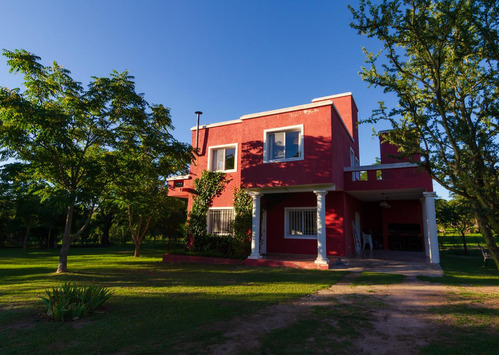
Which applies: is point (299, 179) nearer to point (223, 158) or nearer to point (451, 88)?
point (223, 158)

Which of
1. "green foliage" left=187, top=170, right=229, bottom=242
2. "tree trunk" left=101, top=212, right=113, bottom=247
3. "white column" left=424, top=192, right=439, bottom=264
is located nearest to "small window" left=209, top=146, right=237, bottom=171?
"green foliage" left=187, top=170, right=229, bottom=242

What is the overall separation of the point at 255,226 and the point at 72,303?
26.2 feet

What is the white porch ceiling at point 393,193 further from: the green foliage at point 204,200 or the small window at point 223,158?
the green foliage at point 204,200

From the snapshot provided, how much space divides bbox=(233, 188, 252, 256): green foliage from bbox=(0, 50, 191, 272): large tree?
13.2ft

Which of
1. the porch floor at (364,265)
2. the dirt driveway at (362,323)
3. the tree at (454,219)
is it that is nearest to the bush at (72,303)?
the dirt driveway at (362,323)

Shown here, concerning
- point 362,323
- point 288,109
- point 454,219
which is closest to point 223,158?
point 288,109

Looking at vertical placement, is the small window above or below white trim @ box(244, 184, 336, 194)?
Answer: above

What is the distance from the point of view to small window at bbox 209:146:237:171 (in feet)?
47.6

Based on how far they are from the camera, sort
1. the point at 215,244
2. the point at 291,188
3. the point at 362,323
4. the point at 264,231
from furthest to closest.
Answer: the point at 264,231, the point at 215,244, the point at 291,188, the point at 362,323

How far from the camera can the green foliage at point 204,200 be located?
14.1 m

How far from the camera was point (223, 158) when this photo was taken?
48.6ft

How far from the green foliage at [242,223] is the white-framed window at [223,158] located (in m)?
1.78

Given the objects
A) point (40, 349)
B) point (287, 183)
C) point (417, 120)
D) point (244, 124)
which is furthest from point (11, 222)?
point (417, 120)

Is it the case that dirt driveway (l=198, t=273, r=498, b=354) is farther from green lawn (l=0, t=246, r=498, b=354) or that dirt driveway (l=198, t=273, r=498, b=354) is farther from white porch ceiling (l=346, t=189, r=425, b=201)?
white porch ceiling (l=346, t=189, r=425, b=201)
